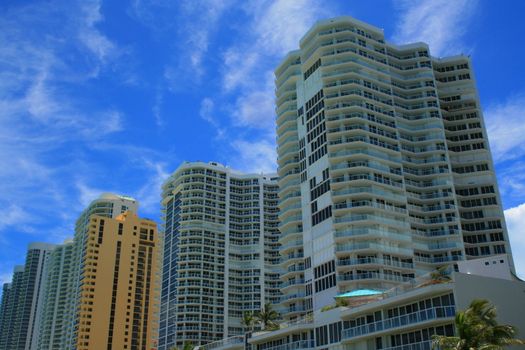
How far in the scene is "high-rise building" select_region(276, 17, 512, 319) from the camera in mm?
108625

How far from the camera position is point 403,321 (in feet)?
202

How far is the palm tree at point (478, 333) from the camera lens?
4781 centimetres

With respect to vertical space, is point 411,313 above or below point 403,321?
above

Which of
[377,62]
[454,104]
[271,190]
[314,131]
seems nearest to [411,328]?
[314,131]

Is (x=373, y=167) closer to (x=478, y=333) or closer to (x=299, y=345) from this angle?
(x=299, y=345)

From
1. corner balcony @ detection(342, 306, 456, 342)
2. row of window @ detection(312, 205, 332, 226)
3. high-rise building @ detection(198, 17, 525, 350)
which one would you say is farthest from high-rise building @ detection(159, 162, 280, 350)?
corner balcony @ detection(342, 306, 456, 342)

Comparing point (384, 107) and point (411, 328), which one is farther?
point (384, 107)

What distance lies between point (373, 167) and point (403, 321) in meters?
56.4

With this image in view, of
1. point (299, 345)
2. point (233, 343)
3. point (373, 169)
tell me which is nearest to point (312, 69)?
point (373, 169)

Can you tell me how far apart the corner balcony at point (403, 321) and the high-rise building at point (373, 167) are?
34.3 meters

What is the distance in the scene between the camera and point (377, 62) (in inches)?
5002

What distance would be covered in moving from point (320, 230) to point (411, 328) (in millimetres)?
51615

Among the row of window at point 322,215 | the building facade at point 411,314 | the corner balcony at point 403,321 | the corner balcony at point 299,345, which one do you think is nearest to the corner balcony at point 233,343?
the corner balcony at point 299,345

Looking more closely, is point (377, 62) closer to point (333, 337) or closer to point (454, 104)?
point (454, 104)
